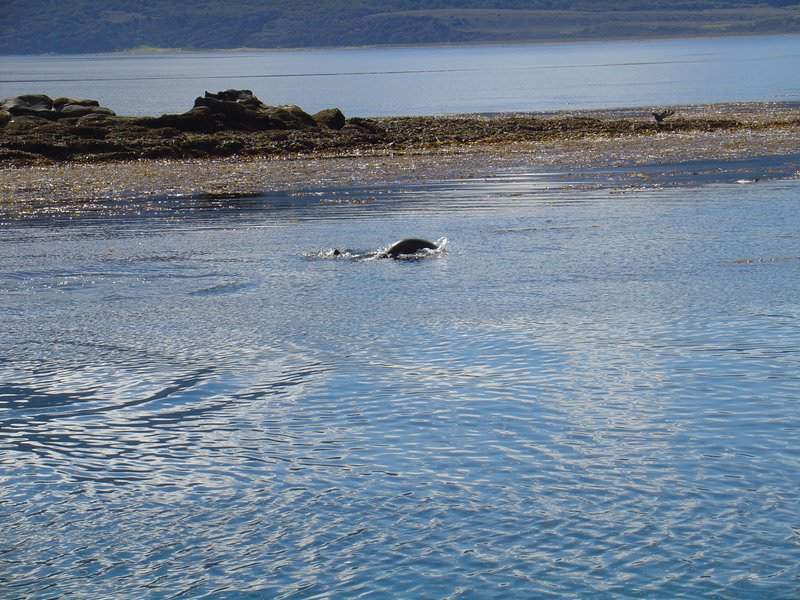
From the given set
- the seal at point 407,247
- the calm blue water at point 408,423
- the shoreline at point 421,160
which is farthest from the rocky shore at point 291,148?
the calm blue water at point 408,423

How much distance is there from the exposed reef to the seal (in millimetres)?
20324

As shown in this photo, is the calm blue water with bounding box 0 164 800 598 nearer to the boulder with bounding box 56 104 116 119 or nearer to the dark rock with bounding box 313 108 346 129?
the dark rock with bounding box 313 108 346 129

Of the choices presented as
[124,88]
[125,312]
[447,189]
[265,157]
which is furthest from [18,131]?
[124,88]

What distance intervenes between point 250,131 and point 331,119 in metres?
3.80

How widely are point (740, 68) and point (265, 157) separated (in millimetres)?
108921

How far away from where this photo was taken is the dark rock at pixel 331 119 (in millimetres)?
45969

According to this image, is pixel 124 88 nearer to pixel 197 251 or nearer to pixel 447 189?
pixel 447 189

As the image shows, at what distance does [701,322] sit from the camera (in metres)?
13.5

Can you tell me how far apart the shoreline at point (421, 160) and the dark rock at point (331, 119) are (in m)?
2.04

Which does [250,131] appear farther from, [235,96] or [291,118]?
[235,96]

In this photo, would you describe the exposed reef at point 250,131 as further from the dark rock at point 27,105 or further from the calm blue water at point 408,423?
the calm blue water at point 408,423

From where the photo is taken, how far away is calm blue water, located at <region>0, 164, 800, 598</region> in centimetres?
760


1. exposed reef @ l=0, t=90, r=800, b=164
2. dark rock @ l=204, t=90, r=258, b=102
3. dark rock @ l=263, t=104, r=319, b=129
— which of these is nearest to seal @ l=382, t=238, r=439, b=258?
exposed reef @ l=0, t=90, r=800, b=164

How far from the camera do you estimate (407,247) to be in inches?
759
